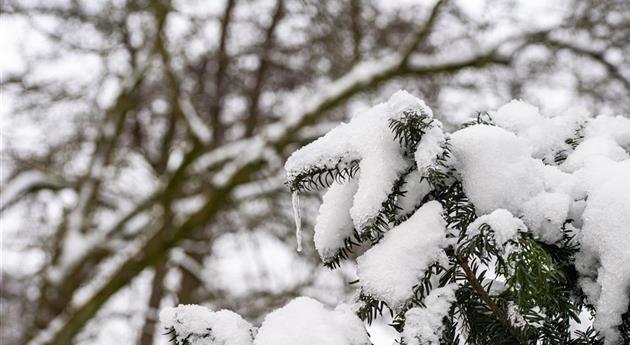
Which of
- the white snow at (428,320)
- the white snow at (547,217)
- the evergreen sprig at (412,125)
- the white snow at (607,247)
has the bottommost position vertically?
the white snow at (607,247)

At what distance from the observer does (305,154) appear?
1.04 metres

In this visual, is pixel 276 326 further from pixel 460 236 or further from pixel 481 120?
pixel 481 120

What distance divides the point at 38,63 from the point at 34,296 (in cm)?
289

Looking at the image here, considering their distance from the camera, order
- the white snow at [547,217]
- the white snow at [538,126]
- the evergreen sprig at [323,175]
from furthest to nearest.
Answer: the white snow at [538,126], the evergreen sprig at [323,175], the white snow at [547,217]

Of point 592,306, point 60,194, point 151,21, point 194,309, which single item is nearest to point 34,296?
point 60,194

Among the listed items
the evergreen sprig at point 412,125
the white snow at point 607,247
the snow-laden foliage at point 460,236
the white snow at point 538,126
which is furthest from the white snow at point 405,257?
the white snow at point 538,126

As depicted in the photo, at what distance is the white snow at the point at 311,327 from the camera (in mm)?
891

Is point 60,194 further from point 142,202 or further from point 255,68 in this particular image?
point 255,68

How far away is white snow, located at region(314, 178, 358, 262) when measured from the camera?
39.9 inches

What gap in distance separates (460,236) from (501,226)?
0.09 meters

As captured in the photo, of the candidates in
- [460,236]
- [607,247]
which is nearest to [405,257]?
[460,236]

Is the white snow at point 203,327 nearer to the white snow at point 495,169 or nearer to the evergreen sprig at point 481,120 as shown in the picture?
the white snow at point 495,169

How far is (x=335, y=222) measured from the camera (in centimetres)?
102

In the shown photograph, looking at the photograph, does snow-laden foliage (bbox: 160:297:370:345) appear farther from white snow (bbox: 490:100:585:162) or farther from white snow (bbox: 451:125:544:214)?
white snow (bbox: 490:100:585:162)
